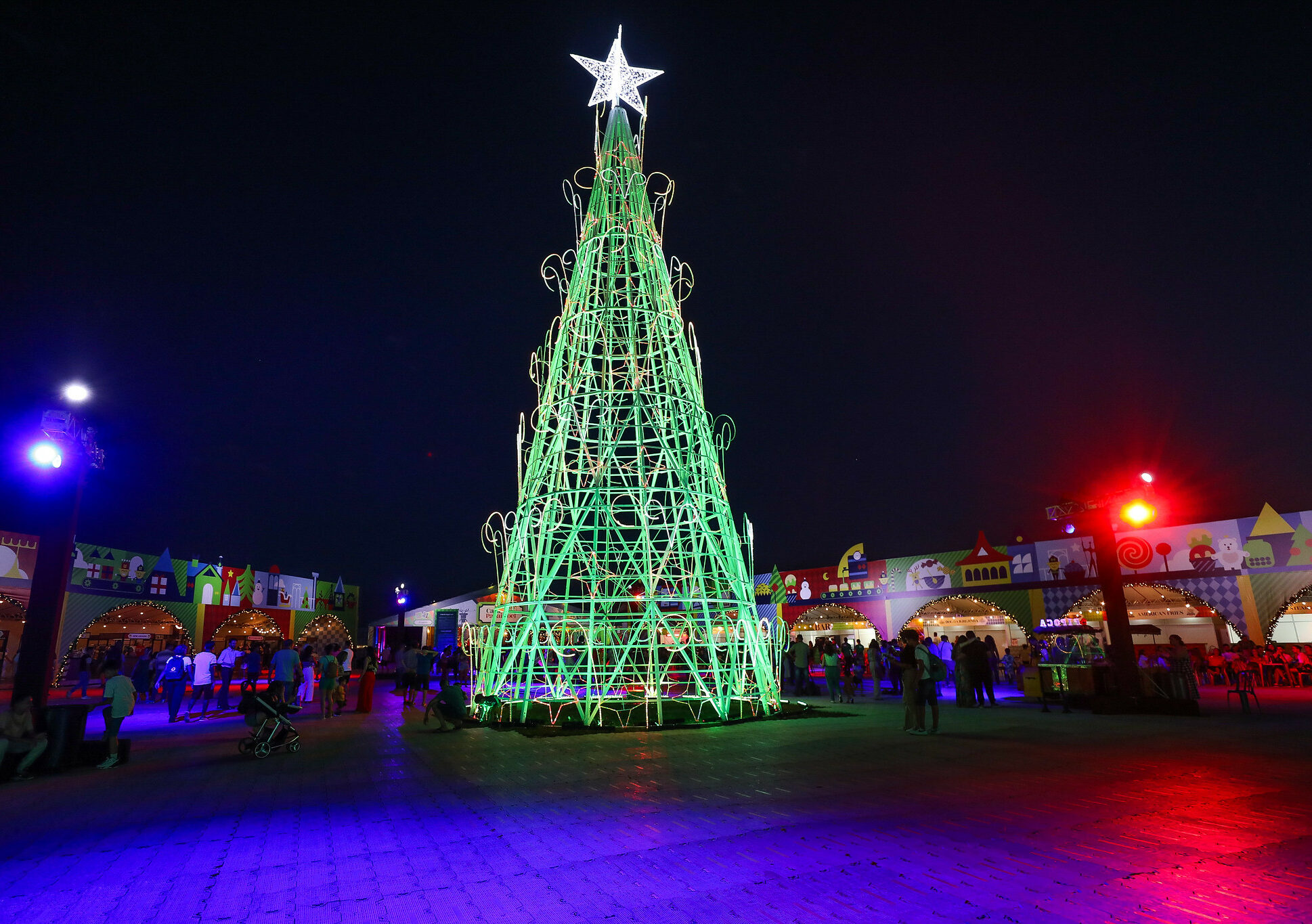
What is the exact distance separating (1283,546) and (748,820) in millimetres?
24082

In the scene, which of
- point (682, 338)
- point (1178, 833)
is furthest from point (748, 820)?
point (682, 338)

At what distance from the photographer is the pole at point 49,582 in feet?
24.8

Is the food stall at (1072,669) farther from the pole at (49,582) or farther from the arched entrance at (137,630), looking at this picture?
the arched entrance at (137,630)

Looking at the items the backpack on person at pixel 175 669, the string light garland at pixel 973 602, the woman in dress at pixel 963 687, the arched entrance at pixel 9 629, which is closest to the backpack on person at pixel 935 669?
the woman in dress at pixel 963 687

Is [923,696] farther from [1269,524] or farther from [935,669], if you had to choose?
[1269,524]

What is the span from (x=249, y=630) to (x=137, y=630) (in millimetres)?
5531

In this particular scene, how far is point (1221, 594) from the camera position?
2120cm

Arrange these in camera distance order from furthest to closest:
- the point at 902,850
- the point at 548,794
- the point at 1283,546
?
the point at 1283,546 → the point at 548,794 → the point at 902,850

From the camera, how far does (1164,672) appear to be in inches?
441

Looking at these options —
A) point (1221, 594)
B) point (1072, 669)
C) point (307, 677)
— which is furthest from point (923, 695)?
point (1221, 594)

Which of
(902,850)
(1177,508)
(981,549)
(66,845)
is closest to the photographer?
(902,850)

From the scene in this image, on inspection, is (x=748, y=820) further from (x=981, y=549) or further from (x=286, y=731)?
(x=981, y=549)

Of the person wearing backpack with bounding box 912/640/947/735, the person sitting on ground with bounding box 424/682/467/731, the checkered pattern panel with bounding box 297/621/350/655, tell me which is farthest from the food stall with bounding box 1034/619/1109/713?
the checkered pattern panel with bounding box 297/621/350/655

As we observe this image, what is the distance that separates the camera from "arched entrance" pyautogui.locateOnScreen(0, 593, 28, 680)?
880 inches
